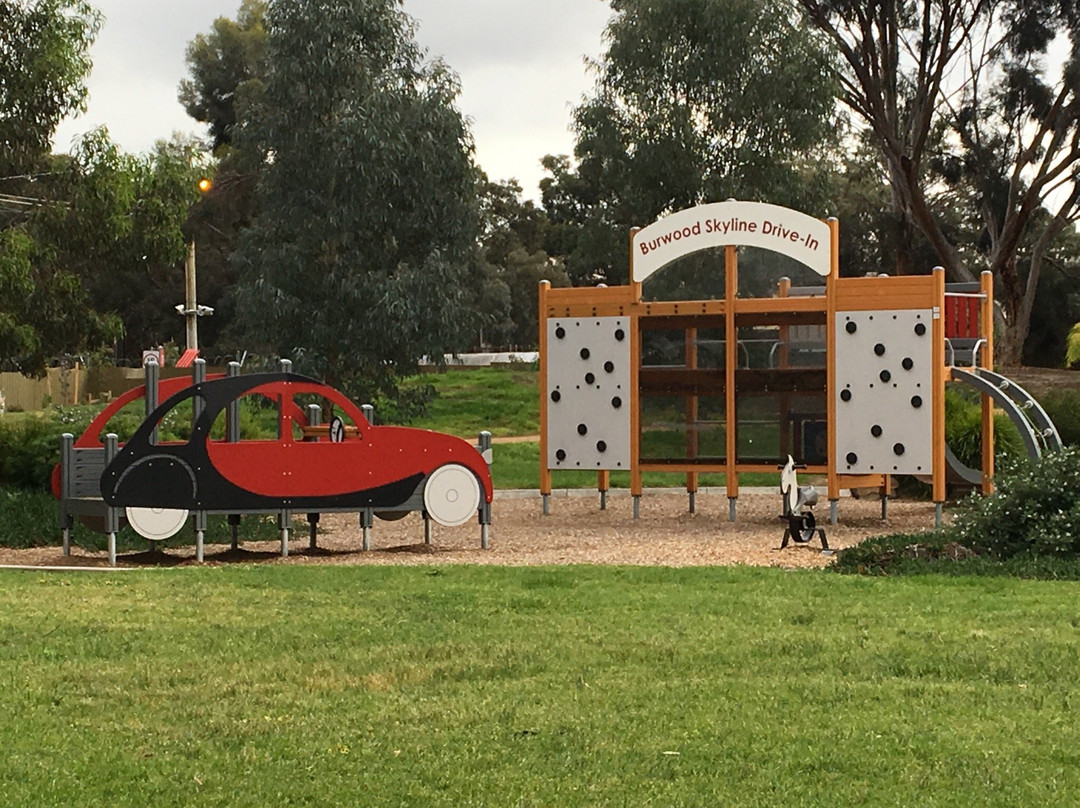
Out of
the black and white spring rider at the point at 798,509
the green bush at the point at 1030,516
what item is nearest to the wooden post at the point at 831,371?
the black and white spring rider at the point at 798,509

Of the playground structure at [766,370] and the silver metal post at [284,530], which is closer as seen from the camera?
the silver metal post at [284,530]

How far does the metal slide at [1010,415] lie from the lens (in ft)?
51.9

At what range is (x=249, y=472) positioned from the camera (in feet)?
41.7

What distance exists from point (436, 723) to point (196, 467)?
7285 mm

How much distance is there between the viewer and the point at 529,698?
20.0 feet

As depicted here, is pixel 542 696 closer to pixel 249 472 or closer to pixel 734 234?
pixel 249 472

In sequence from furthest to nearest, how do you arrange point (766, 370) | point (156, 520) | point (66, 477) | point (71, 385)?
point (71, 385), point (766, 370), point (66, 477), point (156, 520)

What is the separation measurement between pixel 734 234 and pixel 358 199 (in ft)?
19.1

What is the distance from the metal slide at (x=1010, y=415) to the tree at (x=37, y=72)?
9.98 meters

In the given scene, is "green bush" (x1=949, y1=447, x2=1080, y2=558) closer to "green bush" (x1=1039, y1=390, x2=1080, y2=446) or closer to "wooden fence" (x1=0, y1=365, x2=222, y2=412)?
"green bush" (x1=1039, y1=390, x2=1080, y2=446)

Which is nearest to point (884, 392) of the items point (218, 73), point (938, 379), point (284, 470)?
point (938, 379)

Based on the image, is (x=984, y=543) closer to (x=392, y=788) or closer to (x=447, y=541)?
(x=447, y=541)

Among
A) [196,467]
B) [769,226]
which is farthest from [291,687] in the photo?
[769,226]

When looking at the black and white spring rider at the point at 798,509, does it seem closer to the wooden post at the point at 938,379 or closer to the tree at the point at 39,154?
the wooden post at the point at 938,379
